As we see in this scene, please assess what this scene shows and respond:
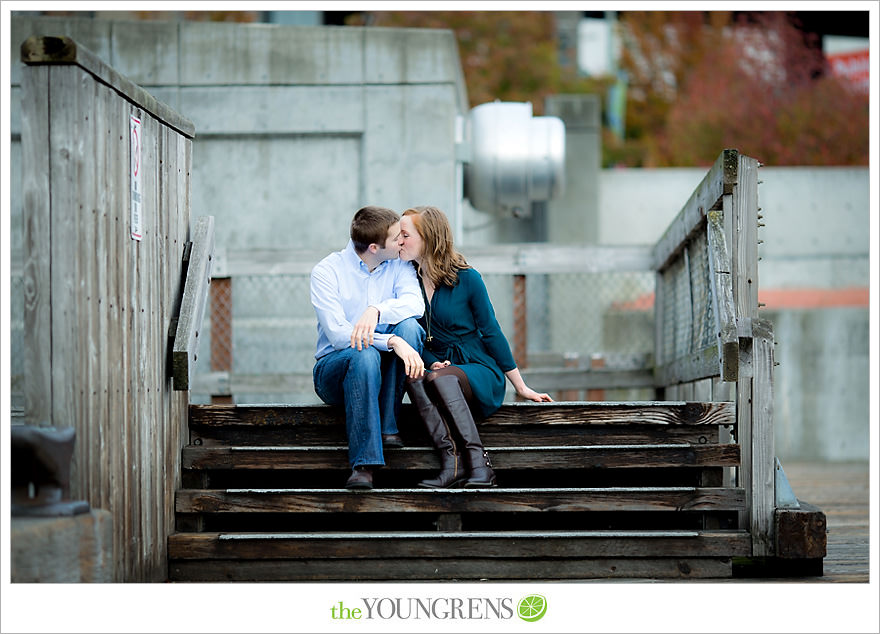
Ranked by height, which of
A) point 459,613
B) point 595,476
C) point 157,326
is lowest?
point 459,613

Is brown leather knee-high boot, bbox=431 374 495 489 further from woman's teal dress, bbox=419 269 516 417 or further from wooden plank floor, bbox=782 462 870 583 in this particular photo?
wooden plank floor, bbox=782 462 870 583

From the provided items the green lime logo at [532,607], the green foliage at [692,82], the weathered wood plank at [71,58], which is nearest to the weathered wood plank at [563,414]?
the green lime logo at [532,607]

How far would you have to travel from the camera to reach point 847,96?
17.6m

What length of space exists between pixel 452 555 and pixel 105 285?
62.7 inches

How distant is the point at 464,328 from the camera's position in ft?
15.0

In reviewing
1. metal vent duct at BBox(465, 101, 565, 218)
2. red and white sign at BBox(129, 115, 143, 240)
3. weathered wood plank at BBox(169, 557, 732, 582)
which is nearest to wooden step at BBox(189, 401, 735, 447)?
weathered wood plank at BBox(169, 557, 732, 582)

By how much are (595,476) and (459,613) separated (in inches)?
46.2

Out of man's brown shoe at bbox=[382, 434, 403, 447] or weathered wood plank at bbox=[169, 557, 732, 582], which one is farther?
man's brown shoe at bbox=[382, 434, 403, 447]

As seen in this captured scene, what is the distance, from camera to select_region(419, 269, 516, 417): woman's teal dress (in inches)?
179

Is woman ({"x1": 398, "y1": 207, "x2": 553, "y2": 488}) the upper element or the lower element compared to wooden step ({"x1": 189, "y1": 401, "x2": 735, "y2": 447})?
upper

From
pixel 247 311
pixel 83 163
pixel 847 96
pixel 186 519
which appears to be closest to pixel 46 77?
pixel 83 163

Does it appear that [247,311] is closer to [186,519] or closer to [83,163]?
[186,519]

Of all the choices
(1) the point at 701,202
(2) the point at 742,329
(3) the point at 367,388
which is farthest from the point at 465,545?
(1) the point at 701,202

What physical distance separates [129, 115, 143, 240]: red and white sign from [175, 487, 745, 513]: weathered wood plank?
1059mm
